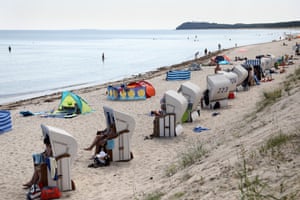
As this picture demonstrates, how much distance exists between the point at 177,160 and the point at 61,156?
229 centimetres

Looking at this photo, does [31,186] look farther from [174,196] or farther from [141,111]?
[141,111]

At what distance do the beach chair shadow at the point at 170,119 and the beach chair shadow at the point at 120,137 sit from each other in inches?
81.0

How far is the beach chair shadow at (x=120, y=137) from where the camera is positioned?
8.97 meters

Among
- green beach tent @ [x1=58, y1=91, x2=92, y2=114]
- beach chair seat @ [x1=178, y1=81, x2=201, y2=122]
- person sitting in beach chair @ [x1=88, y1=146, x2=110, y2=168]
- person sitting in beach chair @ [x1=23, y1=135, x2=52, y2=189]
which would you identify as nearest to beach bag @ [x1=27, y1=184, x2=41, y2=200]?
person sitting in beach chair @ [x1=23, y1=135, x2=52, y2=189]

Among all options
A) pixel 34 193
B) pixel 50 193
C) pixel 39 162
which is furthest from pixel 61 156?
pixel 34 193

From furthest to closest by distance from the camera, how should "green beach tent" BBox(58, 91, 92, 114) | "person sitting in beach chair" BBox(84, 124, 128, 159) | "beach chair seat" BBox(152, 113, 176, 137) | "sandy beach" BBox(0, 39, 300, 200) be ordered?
"green beach tent" BBox(58, 91, 92, 114) < "beach chair seat" BBox(152, 113, 176, 137) < "person sitting in beach chair" BBox(84, 124, 128, 159) < "sandy beach" BBox(0, 39, 300, 200)

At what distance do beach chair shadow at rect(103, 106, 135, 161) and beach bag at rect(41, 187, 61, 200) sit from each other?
78.4 inches

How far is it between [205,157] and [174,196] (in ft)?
6.00

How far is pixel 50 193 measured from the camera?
23.8ft

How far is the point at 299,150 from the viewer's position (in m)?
5.17

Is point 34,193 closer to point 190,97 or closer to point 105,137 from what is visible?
point 105,137

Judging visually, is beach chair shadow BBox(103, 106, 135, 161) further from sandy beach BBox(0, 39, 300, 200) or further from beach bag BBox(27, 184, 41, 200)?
beach bag BBox(27, 184, 41, 200)

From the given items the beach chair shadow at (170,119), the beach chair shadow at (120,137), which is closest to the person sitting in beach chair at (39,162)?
the beach chair shadow at (120,137)

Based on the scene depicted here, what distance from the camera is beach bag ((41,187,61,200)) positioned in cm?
720
